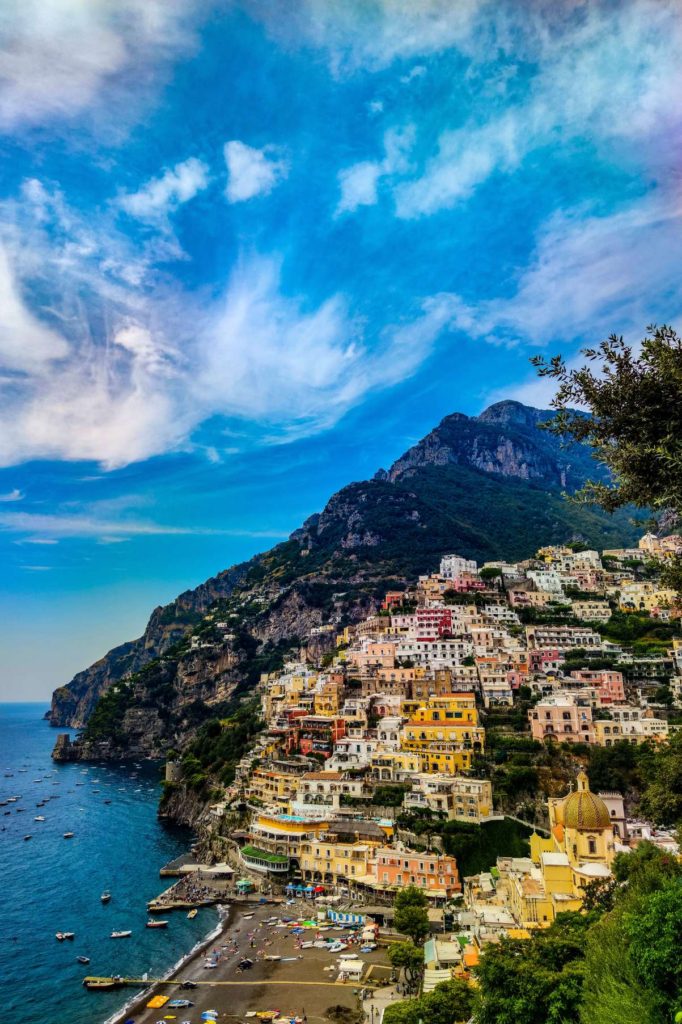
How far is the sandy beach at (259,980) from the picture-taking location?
3064cm

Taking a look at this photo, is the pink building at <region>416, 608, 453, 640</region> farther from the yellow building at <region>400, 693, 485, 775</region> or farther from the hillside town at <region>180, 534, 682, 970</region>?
the yellow building at <region>400, 693, 485, 775</region>

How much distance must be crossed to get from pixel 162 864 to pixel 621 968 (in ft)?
173

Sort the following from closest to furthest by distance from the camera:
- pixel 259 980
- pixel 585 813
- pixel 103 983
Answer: pixel 259 980 < pixel 585 813 < pixel 103 983

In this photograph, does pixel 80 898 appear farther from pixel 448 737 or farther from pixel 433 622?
pixel 433 622

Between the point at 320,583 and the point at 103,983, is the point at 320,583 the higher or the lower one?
the higher one

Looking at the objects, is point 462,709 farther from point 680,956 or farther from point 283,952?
point 680,956

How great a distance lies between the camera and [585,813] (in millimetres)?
34469

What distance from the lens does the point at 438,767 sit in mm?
53938

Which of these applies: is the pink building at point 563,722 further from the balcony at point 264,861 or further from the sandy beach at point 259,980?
the sandy beach at point 259,980

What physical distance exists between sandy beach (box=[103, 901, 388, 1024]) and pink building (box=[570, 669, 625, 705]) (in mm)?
31397

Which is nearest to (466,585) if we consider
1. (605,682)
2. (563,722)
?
(605,682)

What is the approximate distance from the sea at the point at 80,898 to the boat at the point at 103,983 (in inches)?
15.3

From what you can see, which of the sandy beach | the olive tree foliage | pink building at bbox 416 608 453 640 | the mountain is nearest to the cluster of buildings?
pink building at bbox 416 608 453 640

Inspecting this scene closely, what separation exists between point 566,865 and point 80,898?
37.2m
